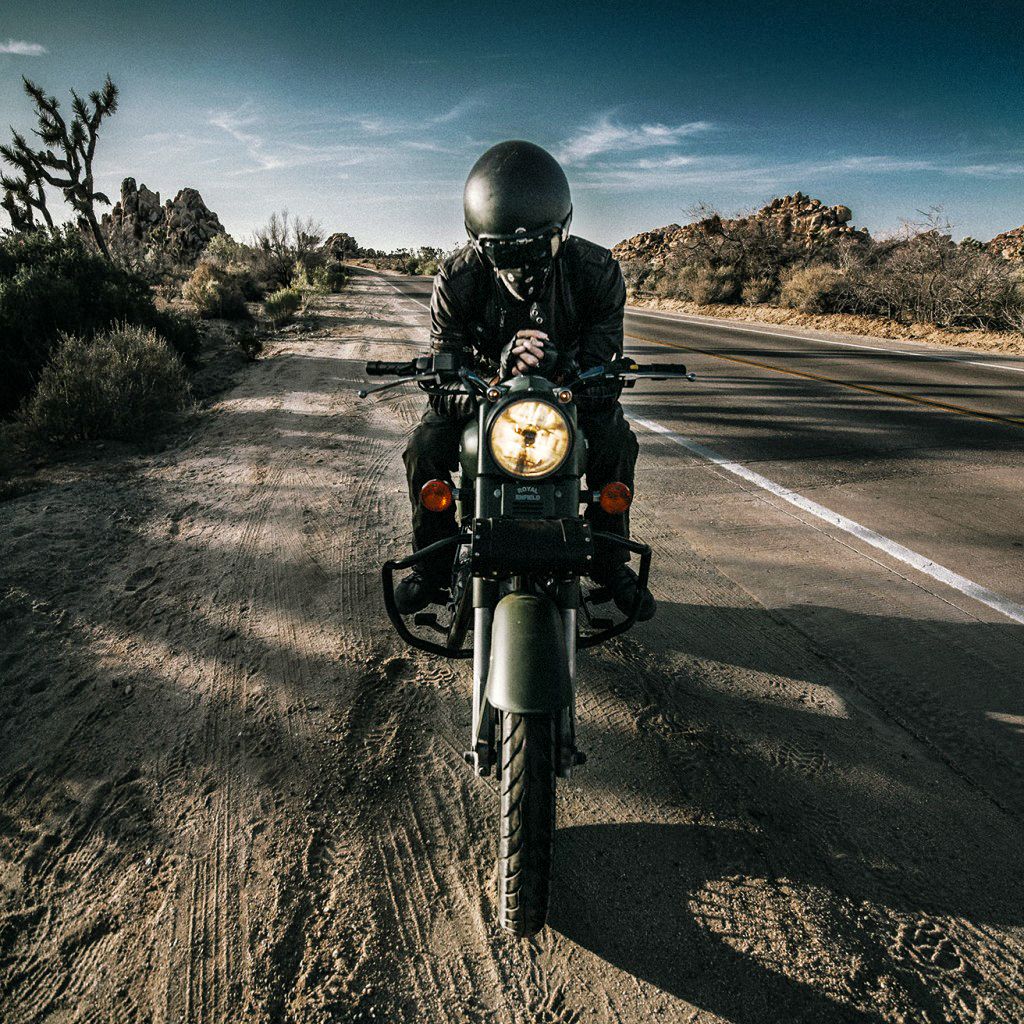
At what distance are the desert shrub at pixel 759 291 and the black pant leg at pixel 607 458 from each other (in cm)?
2476

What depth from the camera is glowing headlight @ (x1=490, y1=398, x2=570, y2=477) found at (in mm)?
1824

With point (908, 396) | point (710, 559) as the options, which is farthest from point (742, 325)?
point (710, 559)

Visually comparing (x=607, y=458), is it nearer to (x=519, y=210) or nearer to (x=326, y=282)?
(x=519, y=210)

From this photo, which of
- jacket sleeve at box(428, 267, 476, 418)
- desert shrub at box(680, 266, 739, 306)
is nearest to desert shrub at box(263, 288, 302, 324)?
jacket sleeve at box(428, 267, 476, 418)

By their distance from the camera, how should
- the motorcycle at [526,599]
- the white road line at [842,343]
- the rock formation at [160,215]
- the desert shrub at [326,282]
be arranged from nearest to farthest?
1. the motorcycle at [526,599]
2. the white road line at [842,343]
3. the desert shrub at [326,282]
4. the rock formation at [160,215]

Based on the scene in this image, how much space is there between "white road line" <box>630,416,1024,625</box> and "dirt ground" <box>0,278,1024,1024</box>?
123cm

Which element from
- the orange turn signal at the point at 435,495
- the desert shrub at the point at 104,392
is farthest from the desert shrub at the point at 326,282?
the orange turn signal at the point at 435,495

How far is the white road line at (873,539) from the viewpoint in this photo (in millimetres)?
3441

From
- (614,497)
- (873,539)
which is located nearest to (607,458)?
(614,497)

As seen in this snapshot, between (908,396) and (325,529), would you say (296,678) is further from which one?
(908,396)

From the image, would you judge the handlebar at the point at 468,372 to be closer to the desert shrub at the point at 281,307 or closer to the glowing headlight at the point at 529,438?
the glowing headlight at the point at 529,438

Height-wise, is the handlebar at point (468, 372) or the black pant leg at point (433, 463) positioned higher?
the handlebar at point (468, 372)

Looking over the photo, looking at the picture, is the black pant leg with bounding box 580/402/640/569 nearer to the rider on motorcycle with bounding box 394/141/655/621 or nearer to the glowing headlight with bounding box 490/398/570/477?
the rider on motorcycle with bounding box 394/141/655/621

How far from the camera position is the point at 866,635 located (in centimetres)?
315
